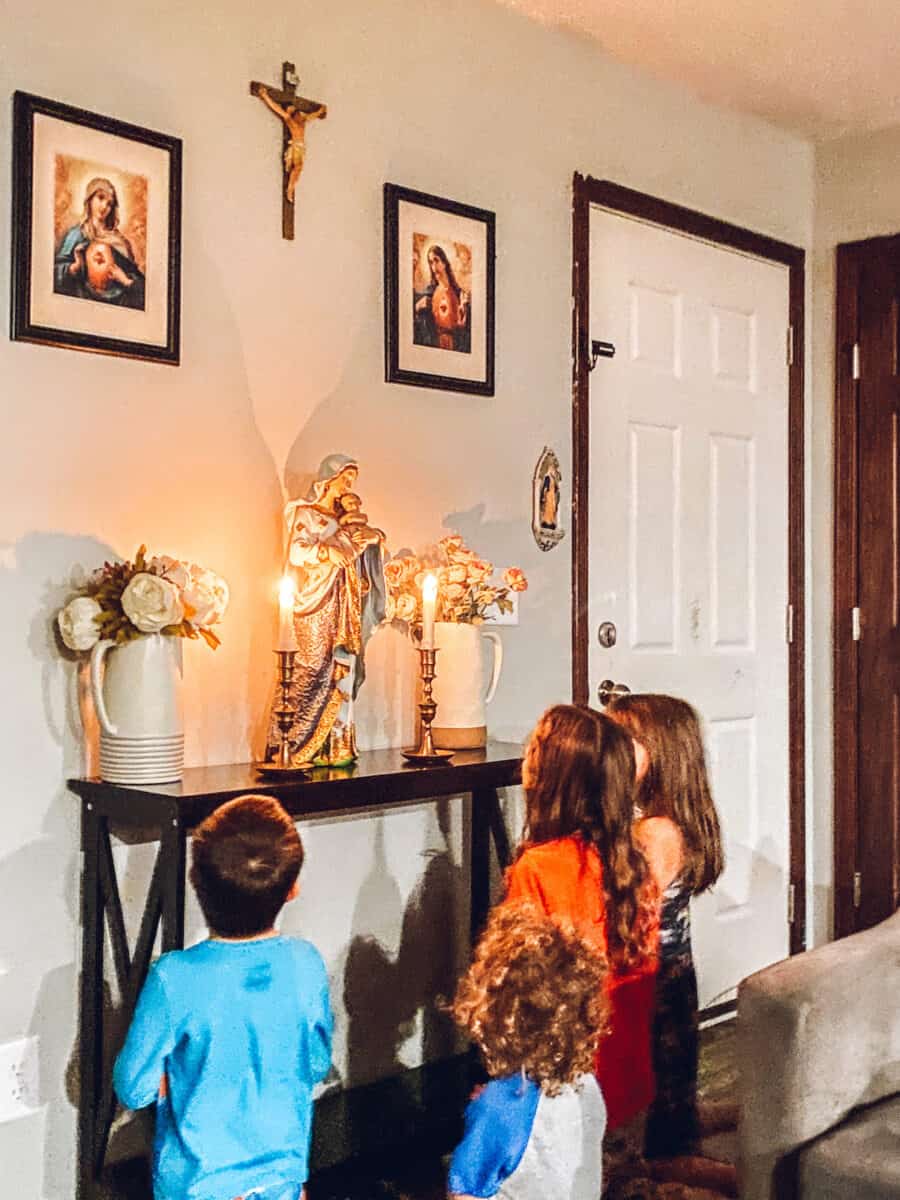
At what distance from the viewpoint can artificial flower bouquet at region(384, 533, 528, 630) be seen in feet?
9.62

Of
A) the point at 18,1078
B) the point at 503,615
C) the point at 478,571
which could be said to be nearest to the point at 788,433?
the point at 503,615

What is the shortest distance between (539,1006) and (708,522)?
222 centimetres

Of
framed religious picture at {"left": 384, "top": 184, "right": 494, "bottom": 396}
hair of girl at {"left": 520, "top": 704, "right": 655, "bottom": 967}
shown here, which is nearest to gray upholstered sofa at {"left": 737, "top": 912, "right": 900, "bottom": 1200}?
hair of girl at {"left": 520, "top": 704, "right": 655, "bottom": 967}

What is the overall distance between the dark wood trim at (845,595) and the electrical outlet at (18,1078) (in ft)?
8.29

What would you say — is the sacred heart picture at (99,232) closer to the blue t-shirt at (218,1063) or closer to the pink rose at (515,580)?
the pink rose at (515,580)

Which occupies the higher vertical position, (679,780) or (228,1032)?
(679,780)

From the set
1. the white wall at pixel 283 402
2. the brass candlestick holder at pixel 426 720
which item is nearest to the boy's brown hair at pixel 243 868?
the white wall at pixel 283 402

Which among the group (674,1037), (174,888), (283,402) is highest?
(283,402)

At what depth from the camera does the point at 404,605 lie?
9.64 feet

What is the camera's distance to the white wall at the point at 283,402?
247 centimetres

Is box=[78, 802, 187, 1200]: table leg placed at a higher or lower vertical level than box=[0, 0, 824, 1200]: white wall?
lower

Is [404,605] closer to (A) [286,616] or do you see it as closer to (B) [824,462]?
(A) [286,616]

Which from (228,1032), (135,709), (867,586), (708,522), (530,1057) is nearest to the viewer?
(530,1057)

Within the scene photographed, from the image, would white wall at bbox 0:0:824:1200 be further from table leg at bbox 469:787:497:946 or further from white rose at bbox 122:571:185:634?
white rose at bbox 122:571:185:634
